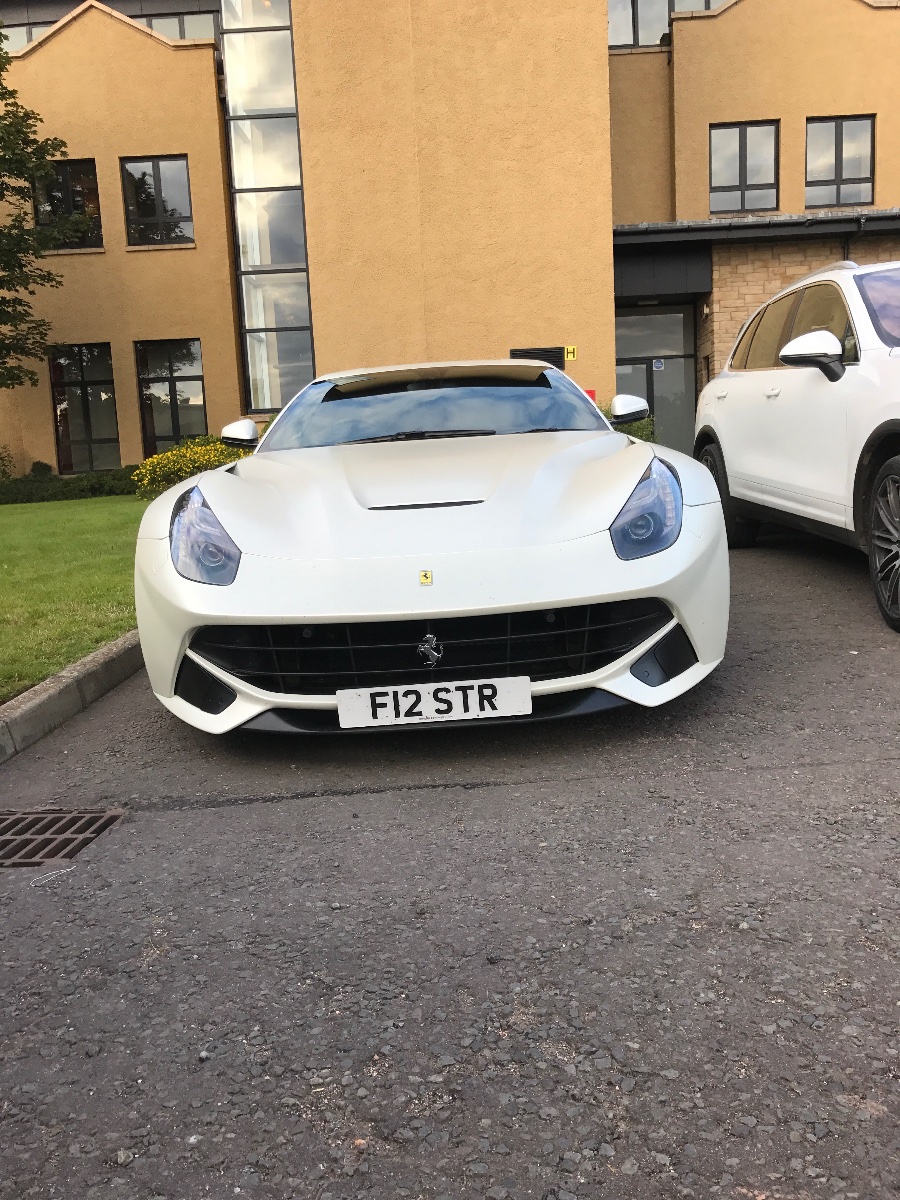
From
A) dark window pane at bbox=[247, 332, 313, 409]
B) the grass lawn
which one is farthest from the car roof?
dark window pane at bbox=[247, 332, 313, 409]

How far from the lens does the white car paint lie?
4.62 meters

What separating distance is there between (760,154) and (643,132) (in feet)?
8.39

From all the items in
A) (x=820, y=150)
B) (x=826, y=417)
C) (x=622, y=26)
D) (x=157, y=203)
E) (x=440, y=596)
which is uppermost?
(x=622, y=26)

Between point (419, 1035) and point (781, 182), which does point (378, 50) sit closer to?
point (781, 182)

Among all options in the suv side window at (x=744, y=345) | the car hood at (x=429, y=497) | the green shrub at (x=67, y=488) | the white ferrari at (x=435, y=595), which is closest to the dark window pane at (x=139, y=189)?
the green shrub at (x=67, y=488)

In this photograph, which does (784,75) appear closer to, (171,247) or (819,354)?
(171,247)

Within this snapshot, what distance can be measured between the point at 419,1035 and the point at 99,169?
22.9 meters

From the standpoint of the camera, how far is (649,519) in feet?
10.8

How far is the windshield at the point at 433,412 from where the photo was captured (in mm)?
4441

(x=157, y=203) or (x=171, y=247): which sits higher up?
(x=157, y=203)

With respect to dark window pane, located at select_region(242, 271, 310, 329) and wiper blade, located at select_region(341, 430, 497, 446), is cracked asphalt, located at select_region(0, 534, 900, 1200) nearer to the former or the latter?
wiper blade, located at select_region(341, 430, 497, 446)

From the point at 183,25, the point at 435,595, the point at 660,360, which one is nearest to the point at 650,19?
the point at 660,360

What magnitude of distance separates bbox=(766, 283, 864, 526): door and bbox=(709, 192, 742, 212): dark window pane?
54.6 ft

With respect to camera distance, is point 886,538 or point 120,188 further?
point 120,188
